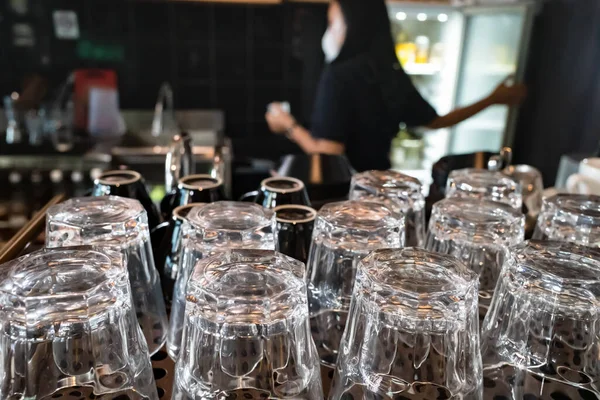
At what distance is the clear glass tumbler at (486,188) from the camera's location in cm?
60

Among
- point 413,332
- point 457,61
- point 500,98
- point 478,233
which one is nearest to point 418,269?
point 413,332

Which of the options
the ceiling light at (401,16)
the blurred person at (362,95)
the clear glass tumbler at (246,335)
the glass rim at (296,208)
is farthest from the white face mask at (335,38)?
the clear glass tumbler at (246,335)

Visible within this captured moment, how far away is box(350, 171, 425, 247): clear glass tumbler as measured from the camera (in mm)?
564

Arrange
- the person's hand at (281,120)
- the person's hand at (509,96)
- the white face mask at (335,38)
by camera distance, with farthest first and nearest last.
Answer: the person's hand at (281,120) → the white face mask at (335,38) → the person's hand at (509,96)

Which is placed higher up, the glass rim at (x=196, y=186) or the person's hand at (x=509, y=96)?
the person's hand at (x=509, y=96)

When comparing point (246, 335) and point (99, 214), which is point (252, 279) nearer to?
point (246, 335)

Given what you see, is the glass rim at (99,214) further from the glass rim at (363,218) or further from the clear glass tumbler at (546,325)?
the clear glass tumbler at (546,325)

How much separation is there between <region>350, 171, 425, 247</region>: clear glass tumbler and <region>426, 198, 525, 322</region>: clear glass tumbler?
2.7 inches

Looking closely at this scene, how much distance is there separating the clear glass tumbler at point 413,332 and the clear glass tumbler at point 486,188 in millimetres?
270

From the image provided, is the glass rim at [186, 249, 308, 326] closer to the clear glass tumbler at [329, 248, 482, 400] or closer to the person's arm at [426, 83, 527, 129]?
the clear glass tumbler at [329, 248, 482, 400]

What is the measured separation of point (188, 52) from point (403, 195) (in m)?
2.33

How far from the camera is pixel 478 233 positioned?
18.1 inches

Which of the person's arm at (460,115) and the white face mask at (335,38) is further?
the white face mask at (335,38)

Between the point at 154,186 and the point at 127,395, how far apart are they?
5.39 feet
